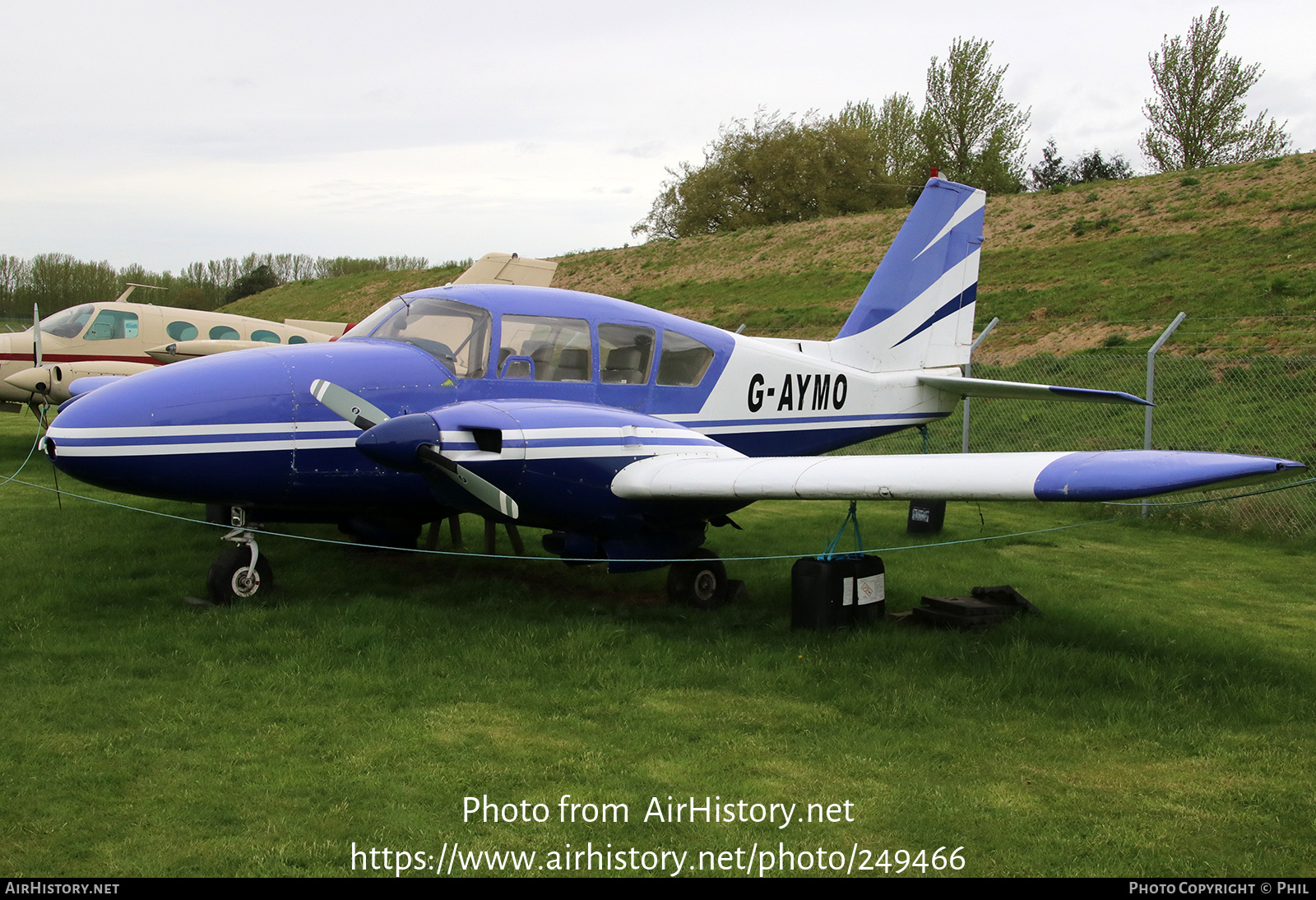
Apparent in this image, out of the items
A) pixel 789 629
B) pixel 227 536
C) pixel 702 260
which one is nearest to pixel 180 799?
pixel 227 536

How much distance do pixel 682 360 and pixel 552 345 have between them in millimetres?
1310

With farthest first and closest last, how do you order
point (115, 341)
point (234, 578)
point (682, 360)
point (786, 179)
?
point (786, 179)
point (115, 341)
point (682, 360)
point (234, 578)

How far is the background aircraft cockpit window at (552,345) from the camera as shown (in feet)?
23.8

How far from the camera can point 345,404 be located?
635 cm

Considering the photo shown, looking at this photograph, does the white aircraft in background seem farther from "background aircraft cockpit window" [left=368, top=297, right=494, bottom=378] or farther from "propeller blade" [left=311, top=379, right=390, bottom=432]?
"propeller blade" [left=311, top=379, right=390, bottom=432]

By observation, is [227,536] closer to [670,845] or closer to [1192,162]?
[670,845]

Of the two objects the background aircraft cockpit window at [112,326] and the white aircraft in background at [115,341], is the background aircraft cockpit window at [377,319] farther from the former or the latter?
the background aircraft cockpit window at [112,326]

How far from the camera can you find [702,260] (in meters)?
41.4

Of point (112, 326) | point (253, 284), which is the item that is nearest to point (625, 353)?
point (112, 326)

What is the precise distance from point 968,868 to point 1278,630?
16.3ft

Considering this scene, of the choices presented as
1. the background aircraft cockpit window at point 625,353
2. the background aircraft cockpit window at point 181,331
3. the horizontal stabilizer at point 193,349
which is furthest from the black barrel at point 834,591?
the background aircraft cockpit window at point 181,331

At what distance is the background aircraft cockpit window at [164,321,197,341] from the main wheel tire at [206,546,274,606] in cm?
1022

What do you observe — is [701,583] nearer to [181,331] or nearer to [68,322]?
[181,331]

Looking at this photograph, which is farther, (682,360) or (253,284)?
(253,284)
